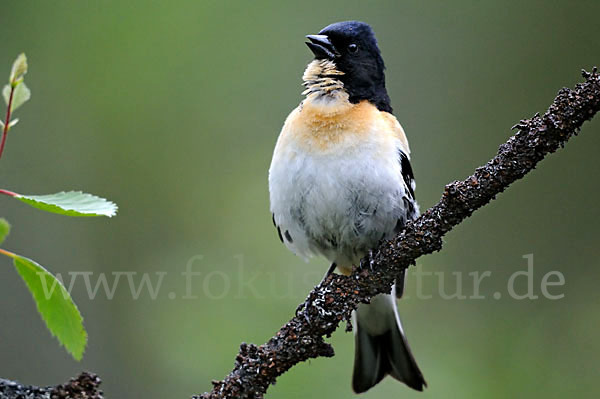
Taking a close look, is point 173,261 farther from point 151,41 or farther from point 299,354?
point 299,354

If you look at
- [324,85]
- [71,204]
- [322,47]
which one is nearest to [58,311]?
[71,204]

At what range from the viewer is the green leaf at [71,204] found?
1844 mm

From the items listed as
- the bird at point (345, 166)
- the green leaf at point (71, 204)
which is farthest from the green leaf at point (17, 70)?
the bird at point (345, 166)

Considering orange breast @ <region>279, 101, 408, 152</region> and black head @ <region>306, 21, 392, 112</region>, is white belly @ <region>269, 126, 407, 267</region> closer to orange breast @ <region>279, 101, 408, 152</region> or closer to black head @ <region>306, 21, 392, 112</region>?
orange breast @ <region>279, 101, 408, 152</region>

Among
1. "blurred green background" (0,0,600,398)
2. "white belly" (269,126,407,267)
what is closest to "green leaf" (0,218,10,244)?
"white belly" (269,126,407,267)

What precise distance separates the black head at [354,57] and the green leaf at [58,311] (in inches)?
114

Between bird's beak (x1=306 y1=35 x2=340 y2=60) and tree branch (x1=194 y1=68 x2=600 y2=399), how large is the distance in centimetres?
189

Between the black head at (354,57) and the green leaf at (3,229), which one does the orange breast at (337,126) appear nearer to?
the black head at (354,57)

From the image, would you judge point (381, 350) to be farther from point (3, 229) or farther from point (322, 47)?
point (3, 229)

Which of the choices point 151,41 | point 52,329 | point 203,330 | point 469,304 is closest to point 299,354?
point 52,329

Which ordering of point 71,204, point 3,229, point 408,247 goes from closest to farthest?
point 3,229 < point 71,204 < point 408,247

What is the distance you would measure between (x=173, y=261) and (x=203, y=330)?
45.9 inches

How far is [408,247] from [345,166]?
1.39 m

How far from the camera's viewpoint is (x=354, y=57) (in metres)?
4.66
